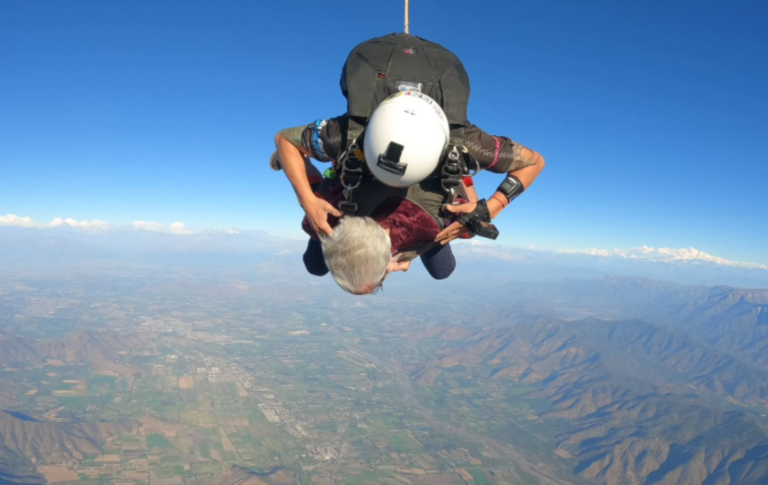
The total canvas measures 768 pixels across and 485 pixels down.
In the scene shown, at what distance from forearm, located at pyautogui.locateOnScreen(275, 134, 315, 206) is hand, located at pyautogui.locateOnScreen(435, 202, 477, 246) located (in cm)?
122

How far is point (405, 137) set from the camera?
2730 mm

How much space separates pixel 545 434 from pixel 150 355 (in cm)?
14476

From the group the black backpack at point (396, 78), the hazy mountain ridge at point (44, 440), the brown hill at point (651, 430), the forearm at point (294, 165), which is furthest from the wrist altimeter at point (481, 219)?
the brown hill at point (651, 430)

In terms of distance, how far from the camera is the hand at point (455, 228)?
350 cm

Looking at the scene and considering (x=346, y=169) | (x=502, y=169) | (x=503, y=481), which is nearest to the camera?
(x=346, y=169)

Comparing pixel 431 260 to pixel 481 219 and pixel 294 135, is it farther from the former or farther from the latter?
pixel 294 135

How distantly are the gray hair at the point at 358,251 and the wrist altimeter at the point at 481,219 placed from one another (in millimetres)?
723

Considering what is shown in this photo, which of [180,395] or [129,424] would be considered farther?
[180,395]

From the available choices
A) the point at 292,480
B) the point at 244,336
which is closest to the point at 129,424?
the point at 292,480

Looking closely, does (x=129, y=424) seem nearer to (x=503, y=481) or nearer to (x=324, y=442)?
(x=324, y=442)

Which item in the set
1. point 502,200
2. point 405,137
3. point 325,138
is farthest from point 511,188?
point 325,138

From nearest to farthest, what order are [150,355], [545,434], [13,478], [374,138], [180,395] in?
[374,138], [13,478], [180,395], [545,434], [150,355]

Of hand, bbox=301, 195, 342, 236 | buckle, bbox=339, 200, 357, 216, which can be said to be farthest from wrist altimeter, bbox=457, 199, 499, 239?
hand, bbox=301, 195, 342, 236

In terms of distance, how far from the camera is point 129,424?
101125 mm
